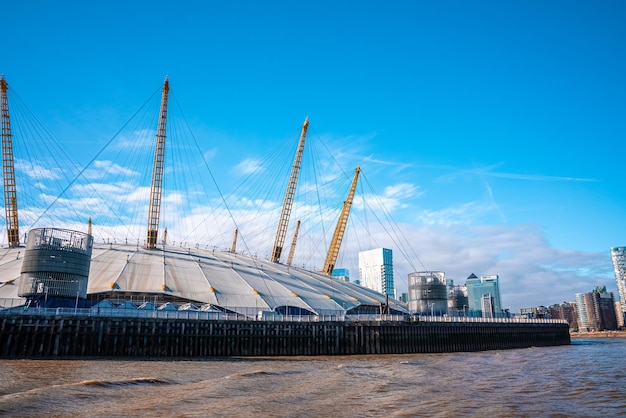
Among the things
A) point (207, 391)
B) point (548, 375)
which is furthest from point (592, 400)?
point (207, 391)

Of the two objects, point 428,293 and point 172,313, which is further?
point 428,293

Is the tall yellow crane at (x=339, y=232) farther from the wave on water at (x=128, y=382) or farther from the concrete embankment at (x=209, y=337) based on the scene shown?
the wave on water at (x=128, y=382)

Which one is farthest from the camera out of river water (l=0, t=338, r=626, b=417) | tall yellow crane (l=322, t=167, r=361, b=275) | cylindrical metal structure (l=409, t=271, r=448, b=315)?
tall yellow crane (l=322, t=167, r=361, b=275)

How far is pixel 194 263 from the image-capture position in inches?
2948

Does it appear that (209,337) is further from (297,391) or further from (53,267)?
(297,391)

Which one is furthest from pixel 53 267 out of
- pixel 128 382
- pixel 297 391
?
pixel 297 391

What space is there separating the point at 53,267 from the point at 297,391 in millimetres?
39311

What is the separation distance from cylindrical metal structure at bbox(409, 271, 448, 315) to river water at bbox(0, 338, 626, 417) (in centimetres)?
5426

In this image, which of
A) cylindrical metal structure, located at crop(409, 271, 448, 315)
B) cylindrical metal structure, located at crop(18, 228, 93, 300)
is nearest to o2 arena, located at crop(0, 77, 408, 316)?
cylindrical metal structure, located at crop(18, 228, 93, 300)

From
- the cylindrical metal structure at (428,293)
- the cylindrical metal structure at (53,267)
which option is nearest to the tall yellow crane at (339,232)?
the cylindrical metal structure at (428,293)

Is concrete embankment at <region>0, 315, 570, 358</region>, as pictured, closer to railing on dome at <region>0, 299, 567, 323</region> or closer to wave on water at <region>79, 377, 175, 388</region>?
railing on dome at <region>0, 299, 567, 323</region>

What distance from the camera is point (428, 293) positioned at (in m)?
98.2

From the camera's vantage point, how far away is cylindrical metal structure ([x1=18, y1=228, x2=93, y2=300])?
179ft

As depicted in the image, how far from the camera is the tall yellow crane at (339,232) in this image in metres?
120
